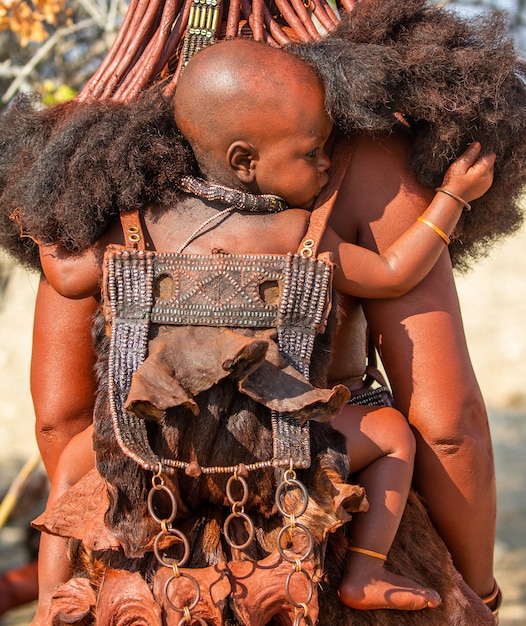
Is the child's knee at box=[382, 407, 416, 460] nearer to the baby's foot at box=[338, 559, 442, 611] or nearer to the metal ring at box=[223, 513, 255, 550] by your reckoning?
the baby's foot at box=[338, 559, 442, 611]

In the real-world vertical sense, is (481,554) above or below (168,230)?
below

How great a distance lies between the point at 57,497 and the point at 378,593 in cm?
80

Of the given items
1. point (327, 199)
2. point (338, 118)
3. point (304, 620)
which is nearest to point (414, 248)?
point (327, 199)

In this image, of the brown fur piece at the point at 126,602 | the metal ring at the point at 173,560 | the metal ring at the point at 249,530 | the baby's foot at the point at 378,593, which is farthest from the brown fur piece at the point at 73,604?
the baby's foot at the point at 378,593

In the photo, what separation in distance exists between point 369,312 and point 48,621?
1056mm

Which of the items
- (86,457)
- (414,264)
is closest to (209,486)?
(86,457)

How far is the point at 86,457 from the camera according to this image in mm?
2230

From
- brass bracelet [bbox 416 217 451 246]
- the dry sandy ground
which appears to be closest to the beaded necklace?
brass bracelet [bbox 416 217 451 246]

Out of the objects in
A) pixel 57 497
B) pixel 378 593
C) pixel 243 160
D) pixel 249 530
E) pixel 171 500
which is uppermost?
pixel 243 160

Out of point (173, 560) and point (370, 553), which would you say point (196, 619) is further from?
point (370, 553)

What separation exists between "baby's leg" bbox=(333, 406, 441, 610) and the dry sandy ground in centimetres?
566

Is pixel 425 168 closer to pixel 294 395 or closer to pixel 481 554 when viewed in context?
pixel 294 395

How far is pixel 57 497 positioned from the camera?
2.19 metres

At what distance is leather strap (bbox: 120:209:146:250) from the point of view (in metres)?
2.00
